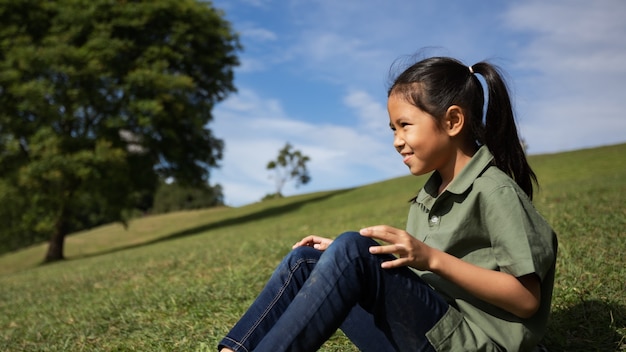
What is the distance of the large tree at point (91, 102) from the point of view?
66.9 feet

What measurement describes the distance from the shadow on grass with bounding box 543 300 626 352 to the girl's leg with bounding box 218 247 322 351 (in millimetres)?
1500

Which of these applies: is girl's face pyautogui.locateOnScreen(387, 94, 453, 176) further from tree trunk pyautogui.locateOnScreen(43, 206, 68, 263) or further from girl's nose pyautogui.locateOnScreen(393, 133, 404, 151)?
tree trunk pyautogui.locateOnScreen(43, 206, 68, 263)

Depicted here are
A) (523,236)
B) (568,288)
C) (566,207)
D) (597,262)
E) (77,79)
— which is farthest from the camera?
(77,79)

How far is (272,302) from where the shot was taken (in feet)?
8.04

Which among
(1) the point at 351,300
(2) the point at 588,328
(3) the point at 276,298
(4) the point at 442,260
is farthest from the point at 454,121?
(2) the point at 588,328

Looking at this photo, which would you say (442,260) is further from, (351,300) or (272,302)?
(272,302)

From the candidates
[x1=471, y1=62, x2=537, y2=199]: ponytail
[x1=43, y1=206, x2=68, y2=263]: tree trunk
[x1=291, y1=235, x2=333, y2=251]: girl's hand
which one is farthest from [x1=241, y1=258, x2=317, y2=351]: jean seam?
[x1=43, y1=206, x2=68, y2=263]: tree trunk

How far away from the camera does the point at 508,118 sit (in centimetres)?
242

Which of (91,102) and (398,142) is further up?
(91,102)

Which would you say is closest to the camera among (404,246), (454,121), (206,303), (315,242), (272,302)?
(404,246)

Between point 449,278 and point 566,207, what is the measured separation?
25.1 ft

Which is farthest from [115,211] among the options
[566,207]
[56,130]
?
[566,207]

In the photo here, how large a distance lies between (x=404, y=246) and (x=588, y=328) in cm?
180

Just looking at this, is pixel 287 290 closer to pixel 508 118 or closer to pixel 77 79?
pixel 508 118
